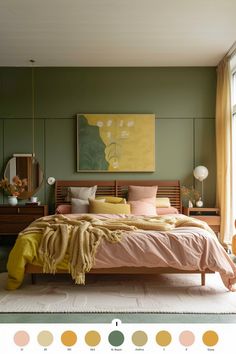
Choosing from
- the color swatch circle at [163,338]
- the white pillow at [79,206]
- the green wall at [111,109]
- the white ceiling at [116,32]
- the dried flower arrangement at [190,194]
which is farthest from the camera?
the green wall at [111,109]

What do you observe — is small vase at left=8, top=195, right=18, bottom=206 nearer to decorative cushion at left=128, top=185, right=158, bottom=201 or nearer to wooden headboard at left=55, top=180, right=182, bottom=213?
wooden headboard at left=55, top=180, right=182, bottom=213

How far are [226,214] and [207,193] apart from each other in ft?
2.40

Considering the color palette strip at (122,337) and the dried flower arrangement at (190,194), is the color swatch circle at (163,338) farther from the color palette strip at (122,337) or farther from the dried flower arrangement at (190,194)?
the dried flower arrangement at (190,194)

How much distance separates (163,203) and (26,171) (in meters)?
2.45

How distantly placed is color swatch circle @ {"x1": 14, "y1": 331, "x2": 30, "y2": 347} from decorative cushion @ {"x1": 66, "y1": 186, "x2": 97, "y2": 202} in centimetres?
522

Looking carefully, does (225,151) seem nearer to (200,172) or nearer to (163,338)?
(200,172)

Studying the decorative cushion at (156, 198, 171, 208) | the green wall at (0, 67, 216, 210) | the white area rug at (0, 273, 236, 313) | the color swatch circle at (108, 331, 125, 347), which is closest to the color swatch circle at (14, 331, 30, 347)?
the color swatch circle at (108, 331, 125, 347)

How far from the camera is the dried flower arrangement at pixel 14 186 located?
5.88 m

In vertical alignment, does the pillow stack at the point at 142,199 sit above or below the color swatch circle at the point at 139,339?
below

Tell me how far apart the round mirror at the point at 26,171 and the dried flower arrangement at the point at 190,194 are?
2.51 meters

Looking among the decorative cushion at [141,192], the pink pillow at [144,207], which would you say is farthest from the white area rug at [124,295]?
the decorative cushion at [141,192]

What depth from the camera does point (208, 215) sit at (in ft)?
19.1

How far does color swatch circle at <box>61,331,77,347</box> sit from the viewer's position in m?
0.52

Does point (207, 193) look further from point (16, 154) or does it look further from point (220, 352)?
point (220, 352)
